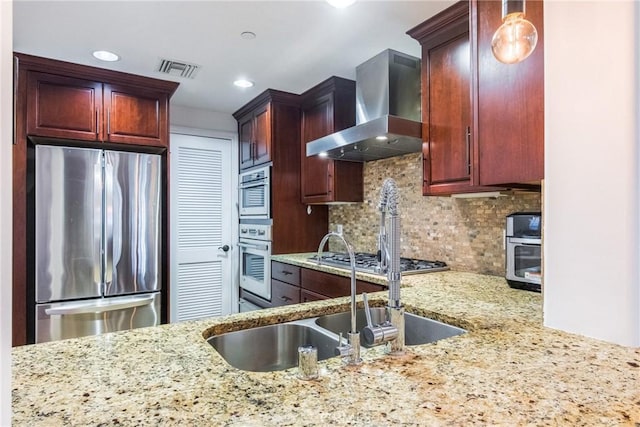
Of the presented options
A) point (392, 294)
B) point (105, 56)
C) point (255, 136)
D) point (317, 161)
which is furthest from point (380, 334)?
point (255, 136)

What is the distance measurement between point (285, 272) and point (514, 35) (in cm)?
241

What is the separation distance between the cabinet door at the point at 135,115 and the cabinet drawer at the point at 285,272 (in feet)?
4.61

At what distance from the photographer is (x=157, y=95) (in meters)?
2.95

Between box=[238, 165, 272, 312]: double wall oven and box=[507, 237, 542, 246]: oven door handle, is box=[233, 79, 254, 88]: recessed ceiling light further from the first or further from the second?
box=[507, 237, 542, 246]: oven door handle

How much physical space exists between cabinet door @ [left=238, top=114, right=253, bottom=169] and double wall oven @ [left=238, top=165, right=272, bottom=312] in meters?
0.13

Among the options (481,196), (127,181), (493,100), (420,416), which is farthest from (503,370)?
(127,181)

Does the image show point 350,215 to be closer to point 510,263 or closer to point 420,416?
point 510,263

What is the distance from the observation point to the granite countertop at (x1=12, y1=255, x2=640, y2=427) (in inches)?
24.0

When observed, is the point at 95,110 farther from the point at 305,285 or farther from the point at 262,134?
the point at 305,285

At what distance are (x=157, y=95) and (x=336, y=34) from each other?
1663 mm

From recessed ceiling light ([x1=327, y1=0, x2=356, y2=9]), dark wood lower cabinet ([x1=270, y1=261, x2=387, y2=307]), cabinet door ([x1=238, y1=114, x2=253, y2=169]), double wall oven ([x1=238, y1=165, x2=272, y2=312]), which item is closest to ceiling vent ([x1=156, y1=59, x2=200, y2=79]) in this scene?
cabinet door ([x1=238, y1=114, x2=253, y2=169])

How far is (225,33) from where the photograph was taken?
2.16 meters

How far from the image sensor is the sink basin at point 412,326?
1229 mm

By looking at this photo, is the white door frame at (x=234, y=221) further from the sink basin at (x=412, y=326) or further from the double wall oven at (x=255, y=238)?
the sink basin at (x=412, y=326)
